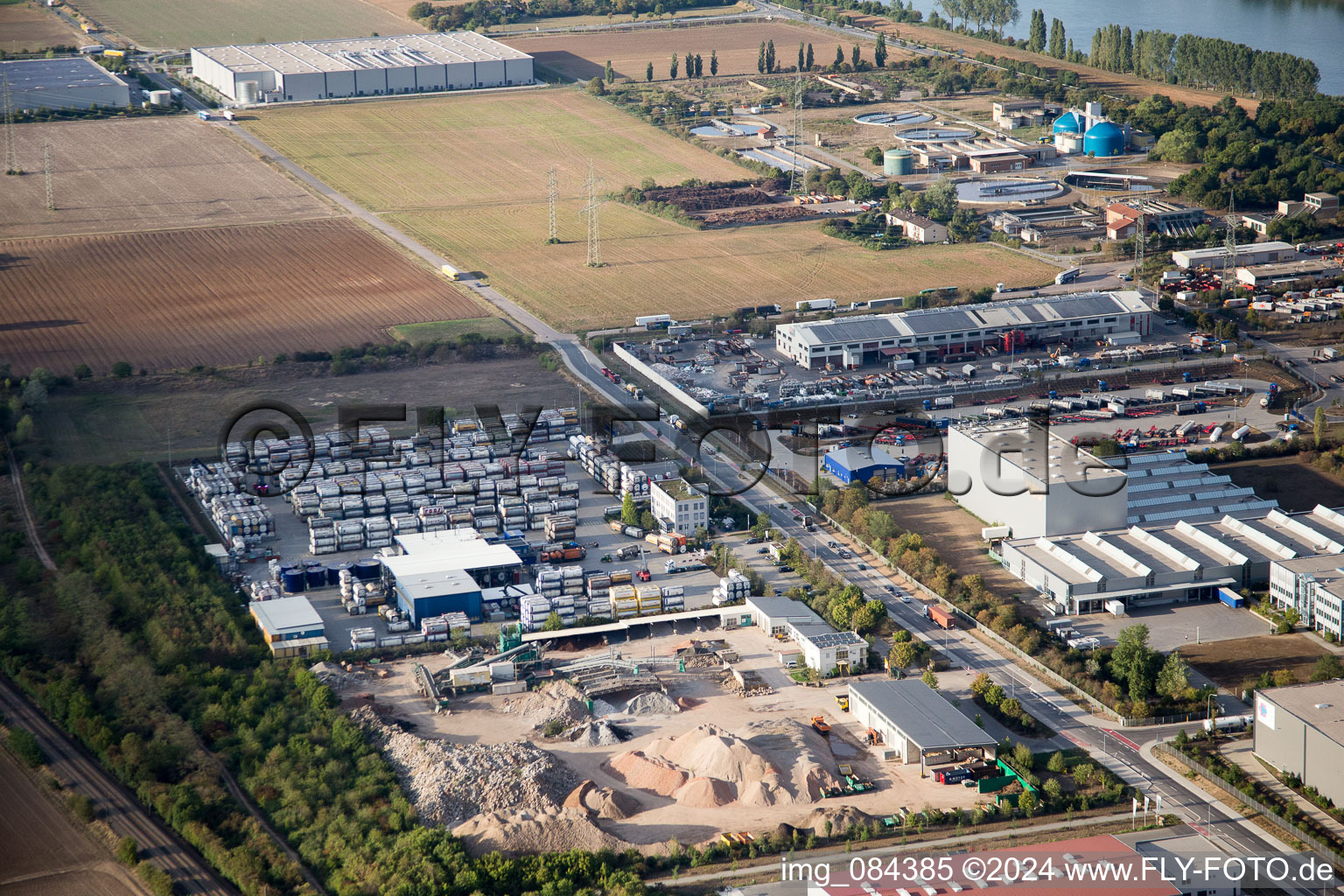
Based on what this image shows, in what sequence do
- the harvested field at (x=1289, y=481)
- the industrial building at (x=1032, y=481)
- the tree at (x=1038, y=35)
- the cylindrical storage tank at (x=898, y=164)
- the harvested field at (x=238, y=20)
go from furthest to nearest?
the harvested field at (x=238, y=20)
the tree at (x=1038, y=35)
the cylindrical storage tank at (x=898, y=164)
the harvested field at (x=1289, y=481)
the industrial building at (x=1032, y=481)

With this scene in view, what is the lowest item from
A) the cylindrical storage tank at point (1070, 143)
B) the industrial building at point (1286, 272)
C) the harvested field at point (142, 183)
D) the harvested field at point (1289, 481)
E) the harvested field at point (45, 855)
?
the harvested field at point (45, 855)

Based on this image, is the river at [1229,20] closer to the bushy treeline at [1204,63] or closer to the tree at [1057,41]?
the tree at [1057,41]

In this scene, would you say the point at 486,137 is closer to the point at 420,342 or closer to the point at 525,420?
the point at 420,342

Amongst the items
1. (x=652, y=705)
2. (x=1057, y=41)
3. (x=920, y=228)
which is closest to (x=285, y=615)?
(x=652, y=705)

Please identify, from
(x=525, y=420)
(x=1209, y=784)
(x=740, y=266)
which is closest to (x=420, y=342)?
(x=525, y=420)

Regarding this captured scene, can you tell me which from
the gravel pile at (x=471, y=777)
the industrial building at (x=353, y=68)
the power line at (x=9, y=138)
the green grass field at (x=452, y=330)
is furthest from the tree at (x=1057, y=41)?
the gravel pile at (x=471, y=777)

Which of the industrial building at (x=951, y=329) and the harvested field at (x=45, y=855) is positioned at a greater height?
the industrial building at (x=951, y=329)

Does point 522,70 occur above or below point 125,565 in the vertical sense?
above

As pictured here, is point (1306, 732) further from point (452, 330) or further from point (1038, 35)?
point (1038, 35)
